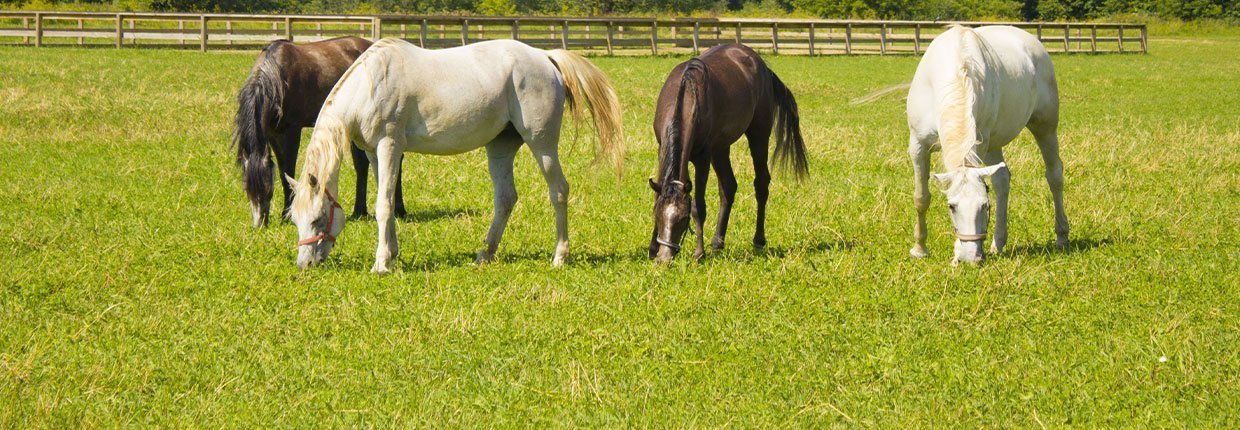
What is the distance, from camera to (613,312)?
624 cm

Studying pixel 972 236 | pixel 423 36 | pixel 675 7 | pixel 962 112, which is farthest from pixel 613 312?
pixel 675 7

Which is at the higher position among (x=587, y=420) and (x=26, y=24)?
(x=26, y=24)

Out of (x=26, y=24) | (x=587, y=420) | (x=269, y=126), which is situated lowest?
(x=587, y=420)

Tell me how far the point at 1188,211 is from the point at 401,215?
267 inches

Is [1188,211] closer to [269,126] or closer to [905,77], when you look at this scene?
[269,126]

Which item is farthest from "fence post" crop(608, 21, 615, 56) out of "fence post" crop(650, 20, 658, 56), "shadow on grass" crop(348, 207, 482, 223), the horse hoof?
the horse hoof

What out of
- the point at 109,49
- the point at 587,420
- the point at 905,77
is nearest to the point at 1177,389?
the point at 587,420

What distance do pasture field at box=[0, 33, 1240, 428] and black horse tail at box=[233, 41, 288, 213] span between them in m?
0.48

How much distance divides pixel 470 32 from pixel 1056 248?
105 ft

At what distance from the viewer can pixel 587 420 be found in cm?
466

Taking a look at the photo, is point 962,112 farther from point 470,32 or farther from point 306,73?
point 470,32

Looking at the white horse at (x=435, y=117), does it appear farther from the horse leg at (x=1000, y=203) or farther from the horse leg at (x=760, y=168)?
the horse leg at (x=1000, y=203)

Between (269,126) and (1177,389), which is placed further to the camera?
(269,126)

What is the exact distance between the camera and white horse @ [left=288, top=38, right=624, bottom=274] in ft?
23.2
